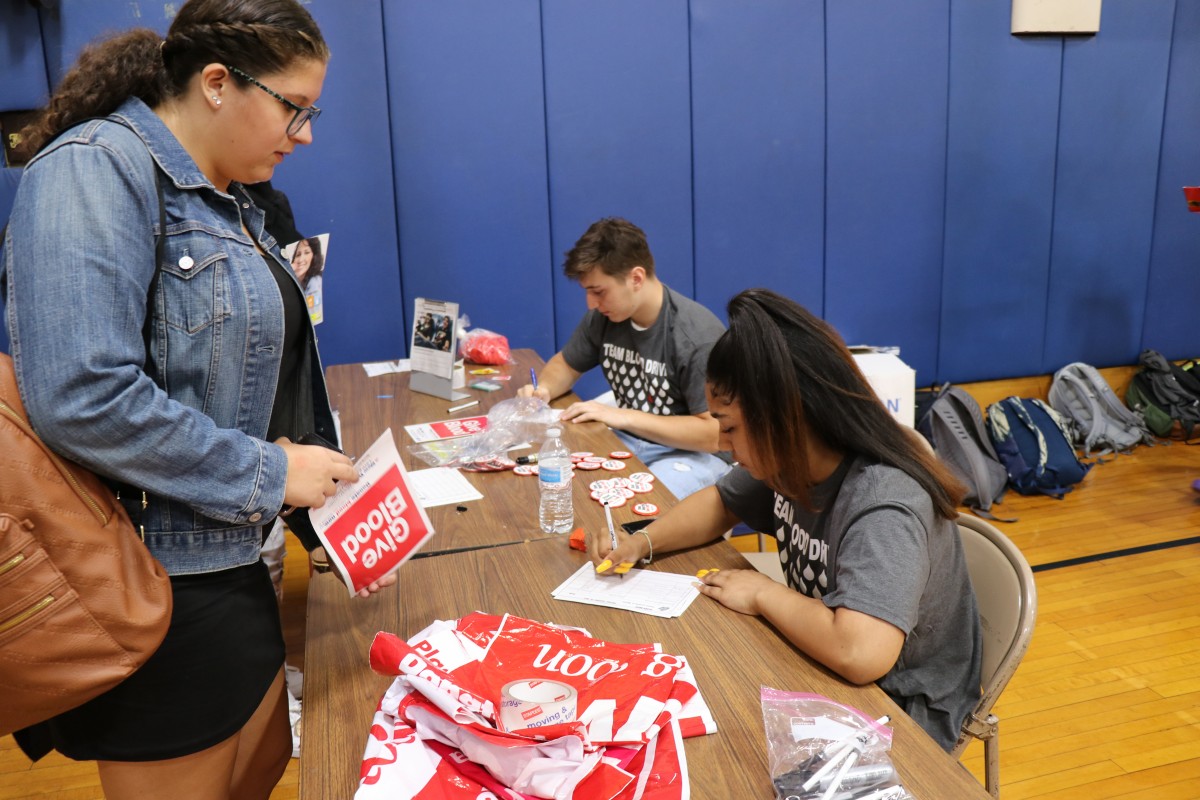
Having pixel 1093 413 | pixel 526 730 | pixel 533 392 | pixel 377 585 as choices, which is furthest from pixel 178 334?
pixel 1093 413

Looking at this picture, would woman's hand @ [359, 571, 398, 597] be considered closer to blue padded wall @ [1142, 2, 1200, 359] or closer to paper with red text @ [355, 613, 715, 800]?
paper with red text @ [355, 613, 715, 800]

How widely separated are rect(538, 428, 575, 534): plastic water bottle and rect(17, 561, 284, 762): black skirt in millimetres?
678

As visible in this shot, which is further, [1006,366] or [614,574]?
[1006,366]

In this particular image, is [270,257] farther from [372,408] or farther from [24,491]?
[372,408]

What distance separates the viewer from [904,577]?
120 centimetres

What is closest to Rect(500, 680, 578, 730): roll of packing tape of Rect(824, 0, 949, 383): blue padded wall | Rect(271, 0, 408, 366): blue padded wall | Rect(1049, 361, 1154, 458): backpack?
Rect(271, 0, 408, 366): blue padded wall

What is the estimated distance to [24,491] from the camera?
2.86 ft

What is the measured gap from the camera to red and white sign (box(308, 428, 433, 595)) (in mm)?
1185

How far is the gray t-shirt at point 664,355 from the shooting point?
247cm

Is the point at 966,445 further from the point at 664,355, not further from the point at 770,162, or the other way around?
the point at 664,355

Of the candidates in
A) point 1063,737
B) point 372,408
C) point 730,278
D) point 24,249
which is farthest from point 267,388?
point 730,278

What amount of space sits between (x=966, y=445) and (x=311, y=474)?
3364 millimetres

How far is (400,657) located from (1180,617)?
2768 mm

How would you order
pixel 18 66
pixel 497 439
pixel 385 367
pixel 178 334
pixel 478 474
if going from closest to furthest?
1. pixel 178 334
2. pixel 478 474
3. pixel 497 439
4. pixel 18 66
5. pixel 385 367
